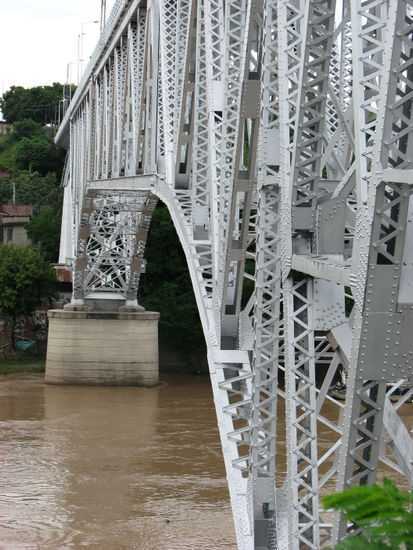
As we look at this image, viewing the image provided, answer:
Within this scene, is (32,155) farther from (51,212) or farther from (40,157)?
(51,212)

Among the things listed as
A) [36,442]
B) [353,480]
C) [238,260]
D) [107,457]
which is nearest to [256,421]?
[238,260]

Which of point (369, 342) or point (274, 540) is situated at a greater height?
point (369, 342)

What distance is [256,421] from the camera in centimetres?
1004

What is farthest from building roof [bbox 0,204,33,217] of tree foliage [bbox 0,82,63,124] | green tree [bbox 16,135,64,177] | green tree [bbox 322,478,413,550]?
green tree [bbox 322,478,413,550]

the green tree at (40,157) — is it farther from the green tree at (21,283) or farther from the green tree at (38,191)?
the green tree at (21,283)

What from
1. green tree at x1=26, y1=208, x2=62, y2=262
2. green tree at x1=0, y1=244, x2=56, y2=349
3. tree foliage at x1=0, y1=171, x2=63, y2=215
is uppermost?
tree foliage at x1=0, y1=171, x2=63, y2=215

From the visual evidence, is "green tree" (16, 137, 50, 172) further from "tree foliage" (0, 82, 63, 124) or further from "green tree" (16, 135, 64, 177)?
"tree foliage" (0, 82, 63, 124)

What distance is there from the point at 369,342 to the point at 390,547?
1819 mm

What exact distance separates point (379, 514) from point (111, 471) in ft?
63.7

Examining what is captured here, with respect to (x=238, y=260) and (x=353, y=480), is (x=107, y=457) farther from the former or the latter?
(x=353, y=480)

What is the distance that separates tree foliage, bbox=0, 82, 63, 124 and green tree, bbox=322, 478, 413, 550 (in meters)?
94.8

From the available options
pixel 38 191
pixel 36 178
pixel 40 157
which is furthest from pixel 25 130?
pixel 38 191

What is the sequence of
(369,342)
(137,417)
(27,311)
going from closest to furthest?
(369,342)
(137,417)
(27,311)

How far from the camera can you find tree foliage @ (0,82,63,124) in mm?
98312
